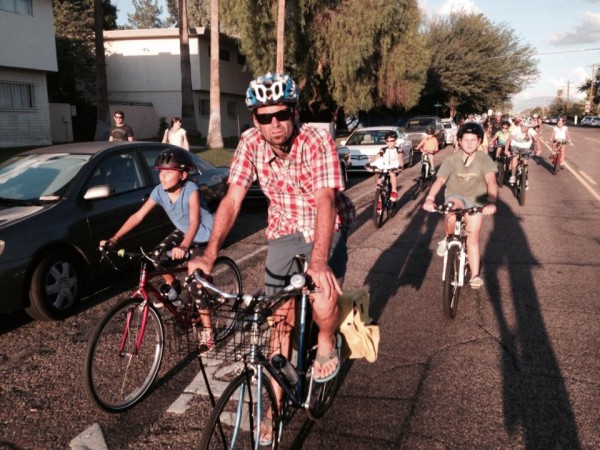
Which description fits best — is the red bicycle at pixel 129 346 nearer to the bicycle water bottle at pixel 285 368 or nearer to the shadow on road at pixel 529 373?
the bicycle water bottle at pixel 285 368

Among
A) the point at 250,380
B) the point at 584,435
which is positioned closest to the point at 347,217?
the point at 250,380

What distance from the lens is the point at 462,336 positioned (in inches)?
193

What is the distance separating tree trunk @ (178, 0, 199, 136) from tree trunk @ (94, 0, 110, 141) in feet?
16.9

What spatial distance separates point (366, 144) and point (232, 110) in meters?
20.2

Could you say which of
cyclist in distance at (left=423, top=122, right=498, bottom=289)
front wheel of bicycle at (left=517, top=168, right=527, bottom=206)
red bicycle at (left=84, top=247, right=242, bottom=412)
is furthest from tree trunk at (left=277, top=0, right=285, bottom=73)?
red bicycle at (left=84, top=247, right=242, bottom=412)

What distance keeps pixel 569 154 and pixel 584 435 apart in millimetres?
26259

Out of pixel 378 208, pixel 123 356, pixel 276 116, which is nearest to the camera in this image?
pixel 276 116

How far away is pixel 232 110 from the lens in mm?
37219

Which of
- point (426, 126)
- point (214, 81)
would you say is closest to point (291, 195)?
point (214, 81)

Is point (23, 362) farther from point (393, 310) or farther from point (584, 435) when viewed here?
point (584, 435)

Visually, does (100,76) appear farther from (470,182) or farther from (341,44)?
(470,182)

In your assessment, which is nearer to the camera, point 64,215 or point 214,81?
point 64,215

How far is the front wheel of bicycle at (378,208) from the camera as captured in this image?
9.88m

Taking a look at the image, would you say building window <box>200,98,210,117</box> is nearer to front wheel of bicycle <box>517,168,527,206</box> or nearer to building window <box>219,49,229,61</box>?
building window <box>219,49,229,61</box>
